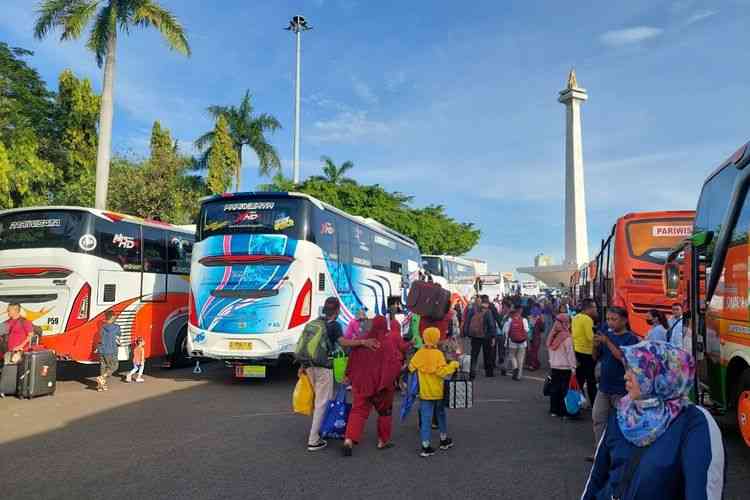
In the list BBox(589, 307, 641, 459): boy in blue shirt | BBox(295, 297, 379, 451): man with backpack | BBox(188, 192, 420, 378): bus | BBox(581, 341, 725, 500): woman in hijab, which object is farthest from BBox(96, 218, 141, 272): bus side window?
BBox(581, 341, 725, 500): woman in hijab

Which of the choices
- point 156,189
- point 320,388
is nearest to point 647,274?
point 320,388

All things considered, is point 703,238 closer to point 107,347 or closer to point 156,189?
point 107,347

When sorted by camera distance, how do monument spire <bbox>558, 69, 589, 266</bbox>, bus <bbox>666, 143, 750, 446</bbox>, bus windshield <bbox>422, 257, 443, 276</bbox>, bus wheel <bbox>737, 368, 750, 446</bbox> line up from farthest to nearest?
monument spire <bbox>558, 69, 589, 266</bbox>
bus windshield <bbox>422, 257, 443, 276</bbox>
bus <bbox>666, 143, 750, 446</bbox>
bus wheel <bbox>737, 368, 750, 446</bbox>

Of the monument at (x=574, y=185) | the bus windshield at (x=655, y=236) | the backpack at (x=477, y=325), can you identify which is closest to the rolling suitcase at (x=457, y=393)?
the backpack at (x=477, y=325)

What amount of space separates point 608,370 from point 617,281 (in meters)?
6.76

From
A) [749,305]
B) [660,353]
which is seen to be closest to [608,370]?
[749,305]

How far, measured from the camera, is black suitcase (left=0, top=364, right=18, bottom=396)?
31.5ft

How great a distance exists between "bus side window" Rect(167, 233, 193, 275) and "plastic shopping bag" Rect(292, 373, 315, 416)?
8.11 m

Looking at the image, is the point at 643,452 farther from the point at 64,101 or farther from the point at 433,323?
the point at 64,101

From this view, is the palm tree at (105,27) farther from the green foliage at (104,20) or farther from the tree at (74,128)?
the tree at (74,128)

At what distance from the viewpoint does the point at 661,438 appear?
84.1 inches

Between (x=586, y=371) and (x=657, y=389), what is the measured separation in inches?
237

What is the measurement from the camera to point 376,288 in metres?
15.6

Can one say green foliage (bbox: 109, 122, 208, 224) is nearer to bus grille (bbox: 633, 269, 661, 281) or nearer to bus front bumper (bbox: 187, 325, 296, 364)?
bus front bumper (bbox: 187, 325, 296, 364)
